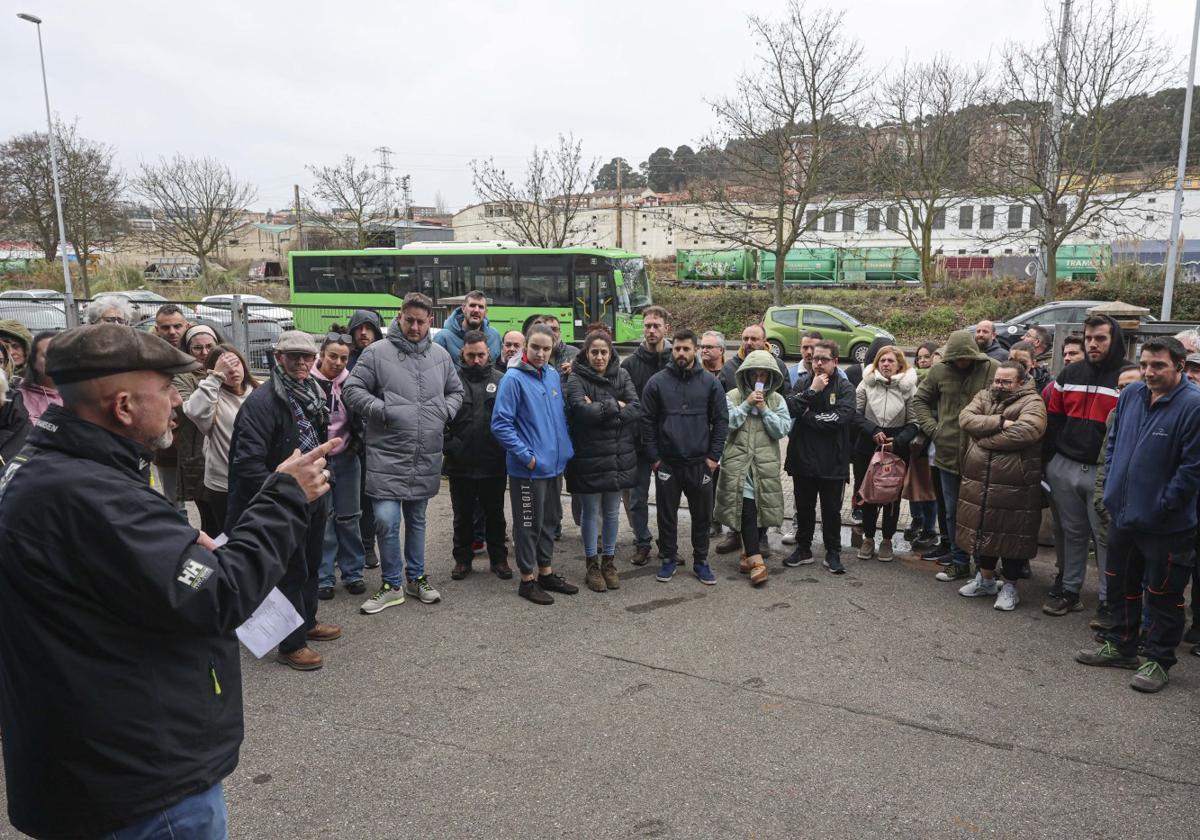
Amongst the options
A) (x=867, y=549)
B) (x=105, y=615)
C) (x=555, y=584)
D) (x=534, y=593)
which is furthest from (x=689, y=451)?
(x=105, y=615)

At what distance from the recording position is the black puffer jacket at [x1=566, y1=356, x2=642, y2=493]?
19.3 ft

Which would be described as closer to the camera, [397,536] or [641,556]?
[397,536]

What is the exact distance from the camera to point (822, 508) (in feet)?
21.3

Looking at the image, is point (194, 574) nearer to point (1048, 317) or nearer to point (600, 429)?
point (600, 429)

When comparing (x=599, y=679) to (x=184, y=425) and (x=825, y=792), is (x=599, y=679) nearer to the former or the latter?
(x=825, y=792)

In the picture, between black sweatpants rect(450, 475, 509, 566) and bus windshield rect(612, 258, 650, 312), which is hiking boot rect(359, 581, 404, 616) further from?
bus windshield rect(612, 258, 650, 312)

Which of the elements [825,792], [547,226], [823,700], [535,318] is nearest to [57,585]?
[825,792]

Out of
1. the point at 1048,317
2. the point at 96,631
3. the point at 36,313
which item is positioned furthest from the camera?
the point at 1048,317

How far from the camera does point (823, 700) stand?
428 cm

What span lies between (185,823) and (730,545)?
18.1 ft

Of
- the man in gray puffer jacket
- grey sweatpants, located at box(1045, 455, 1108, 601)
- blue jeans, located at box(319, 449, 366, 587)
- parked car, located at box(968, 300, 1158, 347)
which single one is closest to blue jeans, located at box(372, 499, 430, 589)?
the man in gray puffer jacket

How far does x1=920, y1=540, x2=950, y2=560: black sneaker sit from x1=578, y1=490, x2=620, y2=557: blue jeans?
2728 millimetres

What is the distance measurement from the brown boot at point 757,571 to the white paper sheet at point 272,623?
365cm

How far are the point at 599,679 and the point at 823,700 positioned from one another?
1253 millimetres
